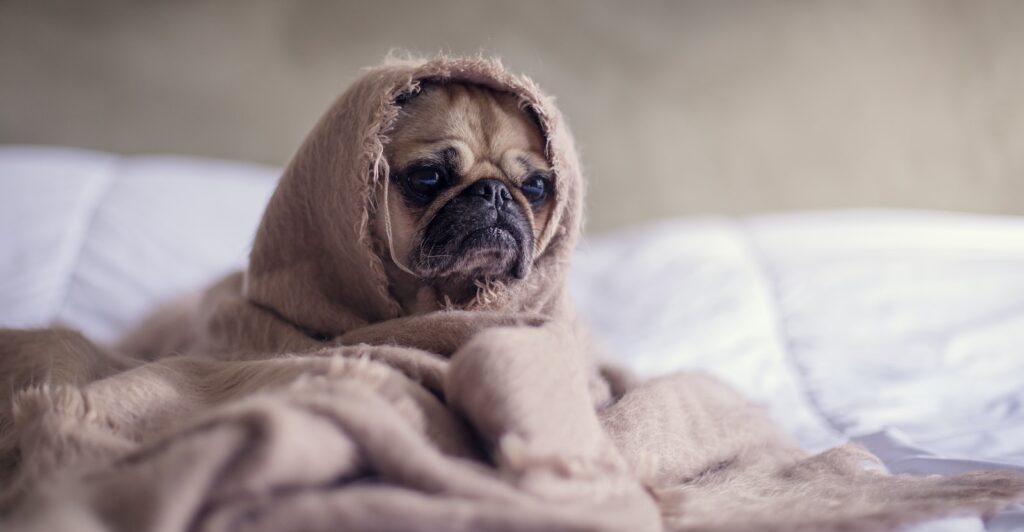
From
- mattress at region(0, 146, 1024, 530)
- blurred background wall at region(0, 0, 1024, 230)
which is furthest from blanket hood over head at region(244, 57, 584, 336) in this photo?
blurred background wall at region(0, 0, 1024, 230)

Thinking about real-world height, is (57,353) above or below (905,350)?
below

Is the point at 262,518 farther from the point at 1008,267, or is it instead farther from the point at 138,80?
the point at 138,80

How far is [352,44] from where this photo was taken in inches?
111

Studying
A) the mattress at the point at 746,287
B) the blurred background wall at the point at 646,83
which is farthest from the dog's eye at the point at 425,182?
the blurred background wall at the point at 646,83

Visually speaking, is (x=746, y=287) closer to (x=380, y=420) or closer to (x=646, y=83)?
(x=646, y=83)

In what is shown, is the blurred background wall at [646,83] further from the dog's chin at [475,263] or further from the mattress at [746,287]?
the dog's chin at [475,263]

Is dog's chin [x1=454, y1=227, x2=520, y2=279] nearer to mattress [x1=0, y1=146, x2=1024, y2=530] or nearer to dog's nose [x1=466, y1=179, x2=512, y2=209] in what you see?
dog's nose [x1=466, y1=179, x2=512, y2=209]

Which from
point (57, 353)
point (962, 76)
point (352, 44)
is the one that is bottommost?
point (57, 353)

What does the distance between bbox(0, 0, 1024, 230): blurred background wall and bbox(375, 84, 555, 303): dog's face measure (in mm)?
1447

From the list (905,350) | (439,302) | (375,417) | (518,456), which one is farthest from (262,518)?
(905,350)

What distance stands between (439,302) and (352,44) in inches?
68.0

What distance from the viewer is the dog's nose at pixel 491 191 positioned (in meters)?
1.33

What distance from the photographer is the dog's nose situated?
133 cm

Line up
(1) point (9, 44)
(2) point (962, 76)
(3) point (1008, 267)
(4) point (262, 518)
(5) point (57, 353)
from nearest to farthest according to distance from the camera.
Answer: (4) point (262, 518)
(5) point (57, 353)
(3) point (1008, 267)
(1) point (9, 44)
(2) point (962, 76)
